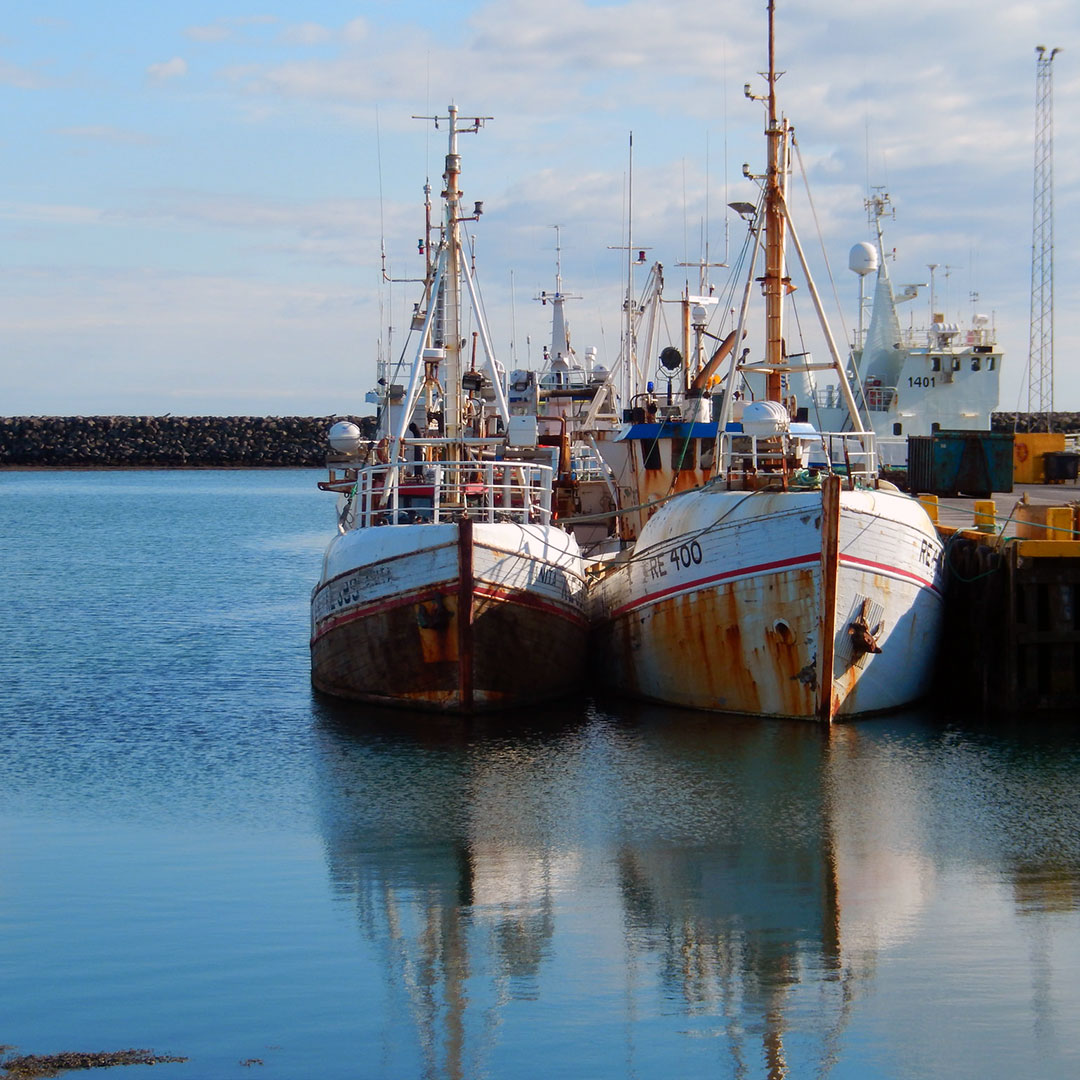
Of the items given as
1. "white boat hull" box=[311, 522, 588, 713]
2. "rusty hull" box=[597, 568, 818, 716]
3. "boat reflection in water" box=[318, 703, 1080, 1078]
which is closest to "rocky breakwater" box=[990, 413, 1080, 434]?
"rusty hull" box=[597, 568, 818, 716]

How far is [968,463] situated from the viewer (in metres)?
34.3

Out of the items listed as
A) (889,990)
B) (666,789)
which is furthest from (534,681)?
(889,990)

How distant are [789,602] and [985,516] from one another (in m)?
5.84

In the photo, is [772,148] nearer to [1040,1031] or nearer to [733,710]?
[733,710]

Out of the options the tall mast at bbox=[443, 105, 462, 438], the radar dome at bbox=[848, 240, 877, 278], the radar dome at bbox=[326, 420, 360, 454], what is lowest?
the radar dome at bbox=[326, 420, 360, 454]

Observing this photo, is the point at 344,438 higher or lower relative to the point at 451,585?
higher

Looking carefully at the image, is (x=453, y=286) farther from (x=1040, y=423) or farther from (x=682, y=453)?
(x=1040, y=423)

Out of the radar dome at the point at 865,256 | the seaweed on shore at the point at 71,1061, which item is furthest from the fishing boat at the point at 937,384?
the seaweed on shore at the point at 71,1061

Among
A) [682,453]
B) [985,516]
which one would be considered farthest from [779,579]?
[682,453]

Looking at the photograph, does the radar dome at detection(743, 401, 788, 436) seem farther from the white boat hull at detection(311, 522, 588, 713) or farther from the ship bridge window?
the ship bridge window

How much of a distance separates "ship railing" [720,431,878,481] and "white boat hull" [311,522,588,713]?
122 inches

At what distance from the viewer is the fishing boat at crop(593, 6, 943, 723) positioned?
19188 mm

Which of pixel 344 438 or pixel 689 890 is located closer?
pixel 689 890

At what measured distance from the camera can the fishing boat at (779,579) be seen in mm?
19188
